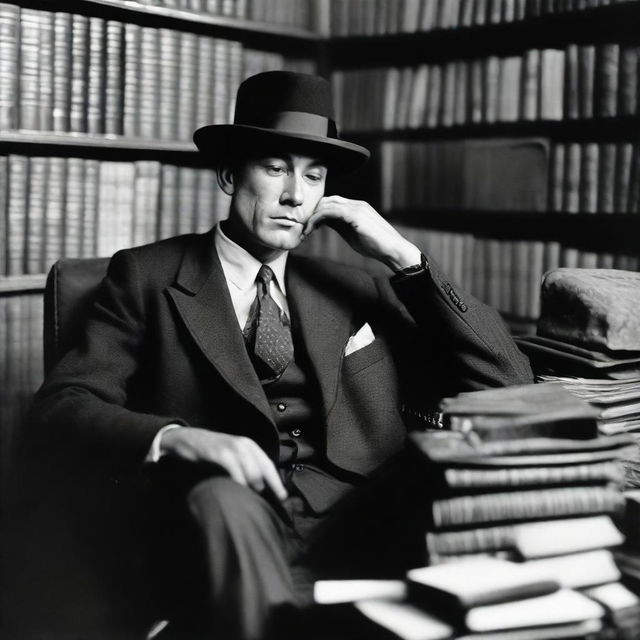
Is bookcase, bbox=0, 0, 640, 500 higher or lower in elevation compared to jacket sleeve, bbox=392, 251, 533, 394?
higher

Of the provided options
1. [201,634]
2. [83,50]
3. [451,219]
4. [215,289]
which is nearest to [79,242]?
[83,50]

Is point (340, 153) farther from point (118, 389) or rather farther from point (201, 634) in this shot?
point (201, 634)

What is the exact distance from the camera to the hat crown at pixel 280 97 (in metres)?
1.77

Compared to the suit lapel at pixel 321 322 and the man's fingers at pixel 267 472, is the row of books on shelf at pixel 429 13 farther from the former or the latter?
the man's fingers at pixel 267 472

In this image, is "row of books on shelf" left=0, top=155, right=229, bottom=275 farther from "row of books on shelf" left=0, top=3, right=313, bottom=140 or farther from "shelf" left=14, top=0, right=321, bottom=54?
Result: "shelf" left=14, top=0, right=321, bottom=54

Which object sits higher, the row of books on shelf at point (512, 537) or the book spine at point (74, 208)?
the book spine at point (74, 208)

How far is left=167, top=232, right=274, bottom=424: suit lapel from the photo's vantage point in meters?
1.63

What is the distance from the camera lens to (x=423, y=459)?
1.22 meters

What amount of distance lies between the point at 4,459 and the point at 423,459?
70.0 inches

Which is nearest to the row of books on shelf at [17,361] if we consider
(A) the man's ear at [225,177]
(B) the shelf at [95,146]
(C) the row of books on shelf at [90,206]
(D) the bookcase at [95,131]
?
(D) the bookcase at [95,131]

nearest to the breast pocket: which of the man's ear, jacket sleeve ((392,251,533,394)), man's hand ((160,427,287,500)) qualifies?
jacket sleeve ((392,251,533,394))

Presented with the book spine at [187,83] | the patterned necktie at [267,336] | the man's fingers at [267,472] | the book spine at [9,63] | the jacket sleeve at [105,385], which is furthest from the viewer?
the book spine at [187,83]

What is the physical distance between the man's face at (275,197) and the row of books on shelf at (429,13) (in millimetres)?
1272

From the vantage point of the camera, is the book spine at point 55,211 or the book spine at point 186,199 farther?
the book spine at point 186,199
